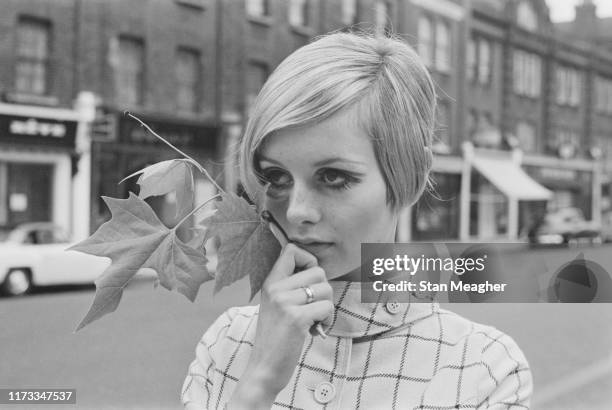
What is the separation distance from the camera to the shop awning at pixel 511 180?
4383mm

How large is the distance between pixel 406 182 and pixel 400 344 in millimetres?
131

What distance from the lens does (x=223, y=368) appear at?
1.97ft

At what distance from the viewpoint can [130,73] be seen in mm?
5445

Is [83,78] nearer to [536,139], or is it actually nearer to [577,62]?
[536,139]

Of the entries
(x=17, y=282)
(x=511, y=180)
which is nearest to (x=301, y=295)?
(x=17, y=282)

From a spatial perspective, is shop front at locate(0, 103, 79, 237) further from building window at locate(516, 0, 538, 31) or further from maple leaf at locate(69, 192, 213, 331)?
maple leaf at locate(69, 192, 213, 331)

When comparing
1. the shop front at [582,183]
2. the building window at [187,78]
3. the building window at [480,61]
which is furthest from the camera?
the building window at [187,78]

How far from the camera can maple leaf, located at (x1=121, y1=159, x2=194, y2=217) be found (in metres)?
0.52

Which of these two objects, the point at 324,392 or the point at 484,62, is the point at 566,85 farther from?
the point at 484,62

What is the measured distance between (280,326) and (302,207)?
9 centimetres

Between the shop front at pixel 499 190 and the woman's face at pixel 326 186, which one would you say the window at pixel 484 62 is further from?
the woman's face at pixel 326 186

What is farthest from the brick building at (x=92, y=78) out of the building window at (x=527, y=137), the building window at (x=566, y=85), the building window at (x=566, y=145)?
the building window at (x=566, y=85)

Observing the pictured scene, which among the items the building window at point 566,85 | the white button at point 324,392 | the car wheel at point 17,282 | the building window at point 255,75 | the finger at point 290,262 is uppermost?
the building window at point 255,75

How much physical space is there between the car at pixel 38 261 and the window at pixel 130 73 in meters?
1.31
